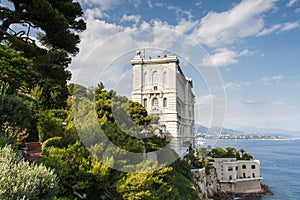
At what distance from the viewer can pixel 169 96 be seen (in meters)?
13.4

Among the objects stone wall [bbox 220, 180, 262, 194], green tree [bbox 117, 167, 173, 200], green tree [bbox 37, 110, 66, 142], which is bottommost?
stone wall [bbox 220, 180, 262, 194]

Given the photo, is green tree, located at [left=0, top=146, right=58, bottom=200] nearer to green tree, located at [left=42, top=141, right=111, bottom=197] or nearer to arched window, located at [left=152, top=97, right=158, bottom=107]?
green tree, located at [left=42, top=141, right=111, bottom=197]

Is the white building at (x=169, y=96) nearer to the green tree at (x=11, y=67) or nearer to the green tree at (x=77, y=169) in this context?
the green tree at (x=11, y=67)

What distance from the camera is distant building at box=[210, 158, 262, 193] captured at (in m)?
27.6

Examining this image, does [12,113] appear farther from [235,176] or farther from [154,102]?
[235,176]

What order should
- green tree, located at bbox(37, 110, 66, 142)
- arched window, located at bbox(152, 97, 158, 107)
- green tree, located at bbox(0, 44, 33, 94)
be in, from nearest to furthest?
green tree, located at bbox(0, 44, 33, 94)
green tree, located at bbox(37, 110, 66, 142)
arched window, located at bbox(152, 97, 158, 107)

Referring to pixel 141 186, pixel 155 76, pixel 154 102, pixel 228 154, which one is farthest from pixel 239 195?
pixel 141 186

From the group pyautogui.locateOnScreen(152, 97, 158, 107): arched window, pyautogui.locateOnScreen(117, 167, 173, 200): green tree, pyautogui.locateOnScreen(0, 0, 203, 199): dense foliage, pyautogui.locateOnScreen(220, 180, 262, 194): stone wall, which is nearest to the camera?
pyautogui.locateOnScreen(0, 0, 203, 199): dense foliage

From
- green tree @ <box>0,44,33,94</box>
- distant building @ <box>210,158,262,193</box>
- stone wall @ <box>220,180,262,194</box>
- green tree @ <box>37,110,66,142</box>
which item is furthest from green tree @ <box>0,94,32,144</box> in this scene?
stone wall @ <box>220,180,262,194</box>

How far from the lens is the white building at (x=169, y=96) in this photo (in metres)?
12.0

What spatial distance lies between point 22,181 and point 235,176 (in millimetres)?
27809

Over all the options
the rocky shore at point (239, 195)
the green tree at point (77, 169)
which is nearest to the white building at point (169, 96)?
the green tree at point (77, 169)

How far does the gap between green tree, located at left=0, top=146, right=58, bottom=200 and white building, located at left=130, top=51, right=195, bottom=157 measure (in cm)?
664

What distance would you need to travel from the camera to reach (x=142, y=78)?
12.2 m
